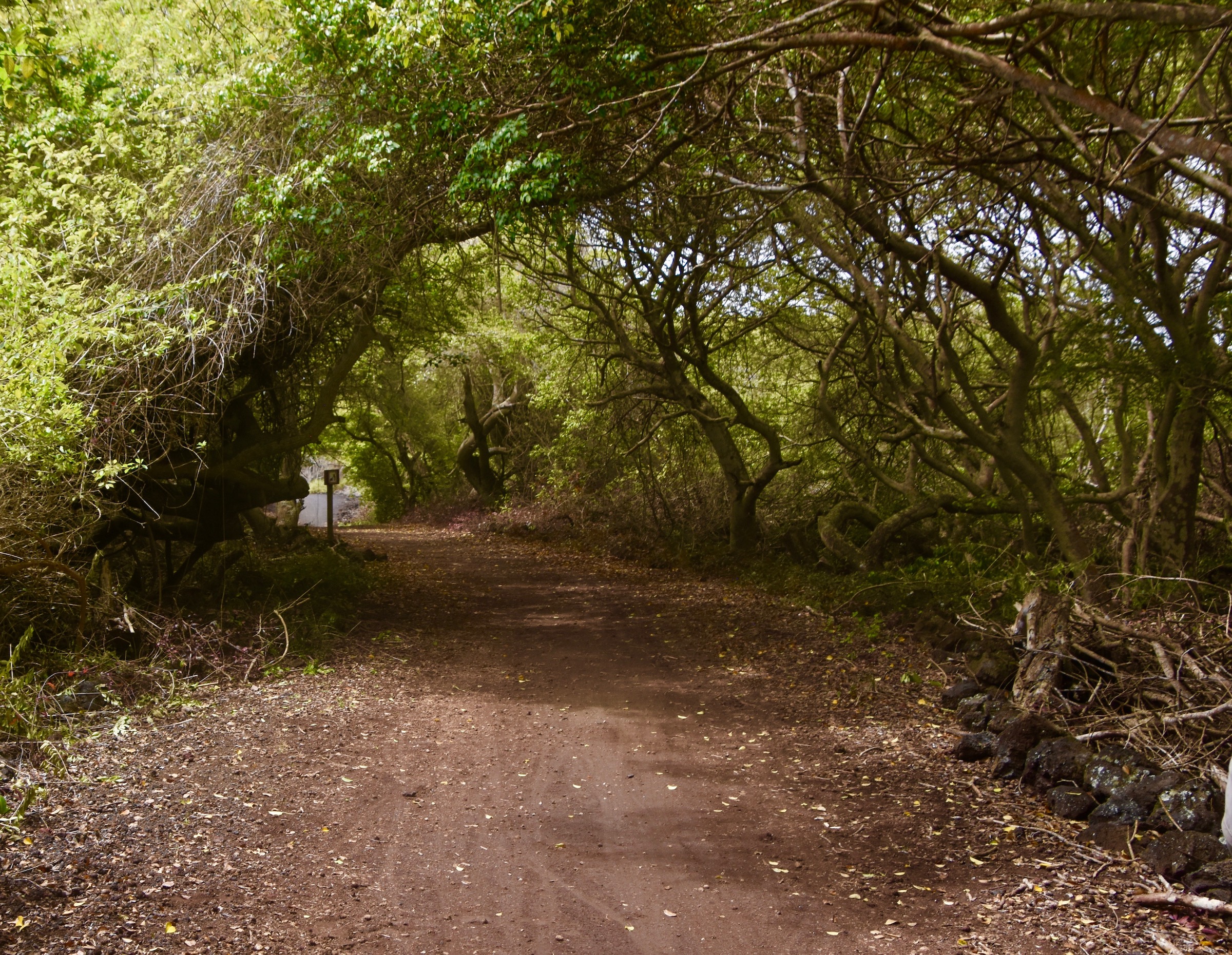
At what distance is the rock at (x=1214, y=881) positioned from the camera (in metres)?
3.92

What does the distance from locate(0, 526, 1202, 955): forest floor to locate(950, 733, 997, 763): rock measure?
0.16m

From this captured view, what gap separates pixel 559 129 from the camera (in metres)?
6.46

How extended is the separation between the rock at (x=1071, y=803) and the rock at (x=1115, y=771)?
64mm

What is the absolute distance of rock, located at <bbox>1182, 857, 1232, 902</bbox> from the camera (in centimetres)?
392

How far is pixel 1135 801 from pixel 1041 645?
195 centimetres

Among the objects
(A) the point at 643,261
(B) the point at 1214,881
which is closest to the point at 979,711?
(B) the point at 1214,881

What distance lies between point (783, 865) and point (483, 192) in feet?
19.8

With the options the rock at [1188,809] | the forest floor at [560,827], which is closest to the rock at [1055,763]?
the forest floor at [560,827]

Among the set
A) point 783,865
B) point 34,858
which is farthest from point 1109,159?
point 34,858

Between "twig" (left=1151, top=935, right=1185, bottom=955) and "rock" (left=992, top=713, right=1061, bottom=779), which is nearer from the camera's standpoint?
"twig" (left=1151, top=935, right=1185, bottom=955)

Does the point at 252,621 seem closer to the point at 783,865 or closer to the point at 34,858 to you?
the point at 34,858

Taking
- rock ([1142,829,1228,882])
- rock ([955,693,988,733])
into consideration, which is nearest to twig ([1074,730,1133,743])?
rock ([955,693,988,733])

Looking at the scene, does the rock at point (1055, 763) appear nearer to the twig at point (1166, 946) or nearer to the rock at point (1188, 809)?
the rock at point (1188, 809)

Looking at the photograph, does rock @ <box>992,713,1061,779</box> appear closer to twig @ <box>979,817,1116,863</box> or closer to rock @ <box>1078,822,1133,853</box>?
twig @ <box>979,817,1116,863</box>
